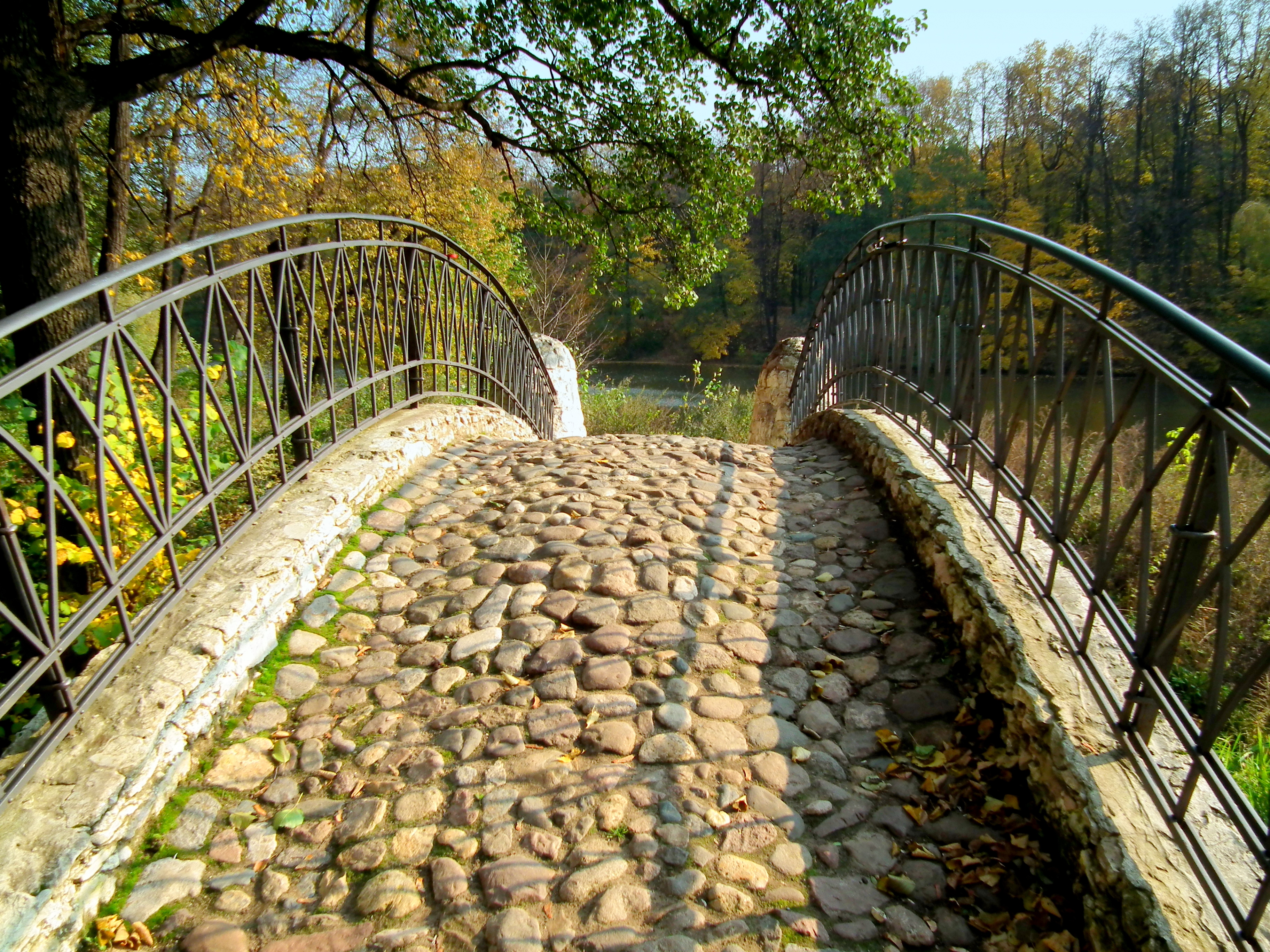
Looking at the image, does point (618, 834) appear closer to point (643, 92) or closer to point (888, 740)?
point (888, 740)

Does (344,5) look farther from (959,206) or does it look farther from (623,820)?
(959,206)

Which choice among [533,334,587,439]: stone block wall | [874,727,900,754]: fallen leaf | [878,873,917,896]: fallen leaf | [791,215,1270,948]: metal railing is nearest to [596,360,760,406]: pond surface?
[533,334,587,439]: stone block wall

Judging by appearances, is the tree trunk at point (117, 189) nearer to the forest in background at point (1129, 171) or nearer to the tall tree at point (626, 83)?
the tall tree at point (626, 83)

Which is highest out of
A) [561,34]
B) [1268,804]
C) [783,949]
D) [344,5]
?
[344,5]

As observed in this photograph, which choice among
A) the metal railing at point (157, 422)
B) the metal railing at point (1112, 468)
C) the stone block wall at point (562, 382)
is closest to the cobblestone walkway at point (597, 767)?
the metal railing at point (1112, 468)

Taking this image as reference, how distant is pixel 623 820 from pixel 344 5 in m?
12.0

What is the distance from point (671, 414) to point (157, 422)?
1586 centimetres

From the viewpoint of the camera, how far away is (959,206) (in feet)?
115

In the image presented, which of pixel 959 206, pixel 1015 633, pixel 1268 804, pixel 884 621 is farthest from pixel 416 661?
pixel 959 206

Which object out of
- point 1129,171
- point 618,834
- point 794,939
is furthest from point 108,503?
point 1129,171

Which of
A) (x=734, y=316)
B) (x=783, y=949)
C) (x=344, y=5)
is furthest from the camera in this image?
(x=734, y=316)

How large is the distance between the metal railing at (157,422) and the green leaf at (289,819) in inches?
25.6

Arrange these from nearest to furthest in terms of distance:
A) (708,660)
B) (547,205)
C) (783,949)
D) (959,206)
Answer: (783,949) < (708,660) < (547,205) < (959,206)

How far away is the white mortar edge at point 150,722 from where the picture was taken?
1928mm
